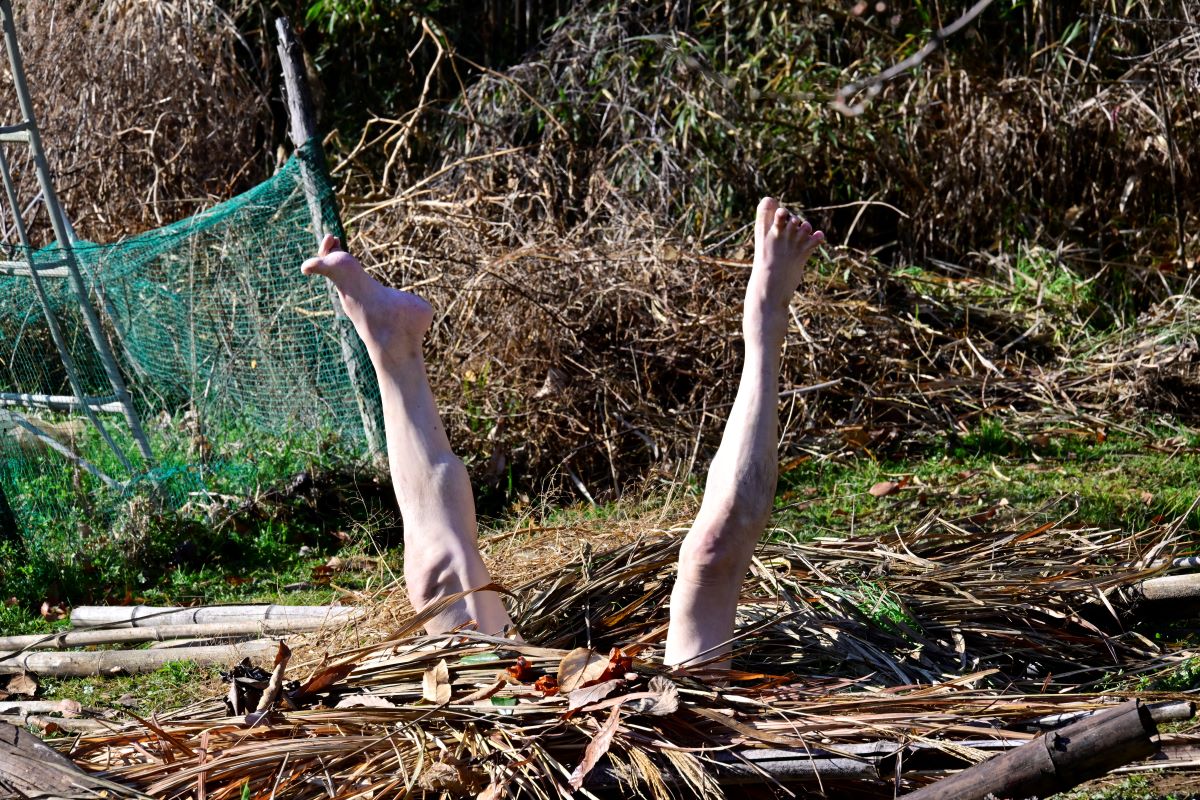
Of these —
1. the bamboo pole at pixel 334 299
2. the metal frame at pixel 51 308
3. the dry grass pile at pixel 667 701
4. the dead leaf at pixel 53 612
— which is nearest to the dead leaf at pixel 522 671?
the dry grass pile at pixel 667 701

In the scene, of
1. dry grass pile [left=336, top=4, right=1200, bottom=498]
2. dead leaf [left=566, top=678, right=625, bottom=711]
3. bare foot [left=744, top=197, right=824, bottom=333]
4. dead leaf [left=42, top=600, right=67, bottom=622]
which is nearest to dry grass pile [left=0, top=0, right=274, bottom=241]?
dry grass pile [left=336, top=4, right=1200, bottom=498]

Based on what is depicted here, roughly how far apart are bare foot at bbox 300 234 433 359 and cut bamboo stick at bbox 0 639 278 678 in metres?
1.28

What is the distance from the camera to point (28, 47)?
9859 mm

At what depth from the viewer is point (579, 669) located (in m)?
2.68

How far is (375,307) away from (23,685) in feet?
6.23

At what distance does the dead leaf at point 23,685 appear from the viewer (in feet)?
13.3

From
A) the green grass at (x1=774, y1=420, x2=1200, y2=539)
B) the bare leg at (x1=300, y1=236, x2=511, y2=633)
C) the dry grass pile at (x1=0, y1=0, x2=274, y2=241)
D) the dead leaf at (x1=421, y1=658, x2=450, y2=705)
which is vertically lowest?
the green grass at (x1=774, y1=420, x2=1200, y2=539)

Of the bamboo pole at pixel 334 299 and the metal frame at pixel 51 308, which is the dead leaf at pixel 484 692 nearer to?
the bamboo pole at pixel 334 299

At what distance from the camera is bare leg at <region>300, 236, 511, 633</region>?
3174 millimetres

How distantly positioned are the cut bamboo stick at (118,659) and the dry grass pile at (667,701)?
2.11 ft

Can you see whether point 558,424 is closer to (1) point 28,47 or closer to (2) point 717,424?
(2) point 717,424

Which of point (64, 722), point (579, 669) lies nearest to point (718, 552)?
point (579, 669)

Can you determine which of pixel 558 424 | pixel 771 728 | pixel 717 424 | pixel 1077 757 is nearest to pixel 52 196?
pixel 558 424

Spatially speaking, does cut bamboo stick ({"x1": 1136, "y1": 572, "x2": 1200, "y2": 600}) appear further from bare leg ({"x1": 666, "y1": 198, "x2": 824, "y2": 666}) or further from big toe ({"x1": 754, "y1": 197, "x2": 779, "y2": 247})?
big toe ({"x1": 754, "y1": 197, "x2": 779, "y2": 247})
